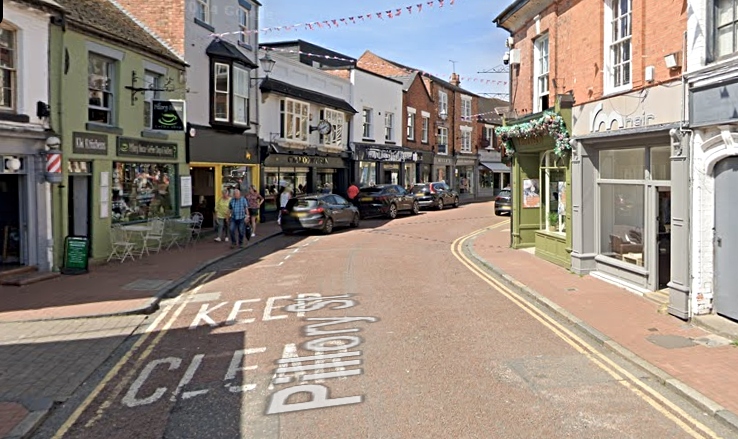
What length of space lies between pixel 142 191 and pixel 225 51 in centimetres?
698

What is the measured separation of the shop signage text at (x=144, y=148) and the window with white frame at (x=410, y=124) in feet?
81.7

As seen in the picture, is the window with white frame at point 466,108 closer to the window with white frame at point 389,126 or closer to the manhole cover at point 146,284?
the window with white frame at point 389,126

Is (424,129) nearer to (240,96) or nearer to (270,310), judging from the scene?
(240,96)

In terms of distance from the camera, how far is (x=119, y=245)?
15359 mm

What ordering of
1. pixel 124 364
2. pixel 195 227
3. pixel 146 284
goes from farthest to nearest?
pixel 195 227 → pixel 146 284 → pixel 124 364

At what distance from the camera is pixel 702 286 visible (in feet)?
28.0

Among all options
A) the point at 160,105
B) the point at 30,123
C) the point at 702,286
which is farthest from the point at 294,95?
the point at 702,286

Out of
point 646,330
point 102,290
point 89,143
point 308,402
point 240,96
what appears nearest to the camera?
point 308,402

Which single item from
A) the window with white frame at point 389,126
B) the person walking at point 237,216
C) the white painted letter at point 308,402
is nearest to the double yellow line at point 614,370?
the white painted letter at point 308,402

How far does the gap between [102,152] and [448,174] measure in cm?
3594

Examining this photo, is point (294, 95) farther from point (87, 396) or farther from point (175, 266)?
point (87, 396)

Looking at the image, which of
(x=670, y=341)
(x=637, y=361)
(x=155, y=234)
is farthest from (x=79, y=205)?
(x=670, y=341)

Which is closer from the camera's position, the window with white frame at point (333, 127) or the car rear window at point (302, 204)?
the car rear window at point (302, 204)

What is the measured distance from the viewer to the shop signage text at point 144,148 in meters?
15.7
